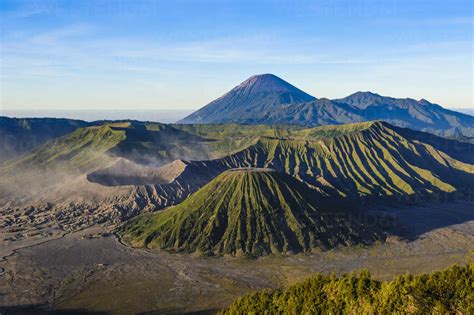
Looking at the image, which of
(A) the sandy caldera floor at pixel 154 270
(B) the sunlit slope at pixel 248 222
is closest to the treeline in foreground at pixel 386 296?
(A) the sandy caldera floor at pixel 154 270

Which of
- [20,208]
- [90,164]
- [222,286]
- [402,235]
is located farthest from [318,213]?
[90,164]

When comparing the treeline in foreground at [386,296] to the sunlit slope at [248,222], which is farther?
the sunlit slope at [248,222]

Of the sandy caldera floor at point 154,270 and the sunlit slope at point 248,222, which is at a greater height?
the sunlit slope at point 248,222

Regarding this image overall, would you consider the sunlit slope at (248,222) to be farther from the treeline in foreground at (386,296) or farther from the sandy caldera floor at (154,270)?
the treeline in foreground at (386,296)

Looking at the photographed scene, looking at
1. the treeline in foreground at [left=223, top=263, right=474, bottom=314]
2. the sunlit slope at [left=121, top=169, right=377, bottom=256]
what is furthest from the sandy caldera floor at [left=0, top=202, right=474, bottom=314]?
the treeline in foreground at [left=223, top=263, right=474, bottom=314]

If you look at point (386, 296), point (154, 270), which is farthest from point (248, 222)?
point (386, 296)
